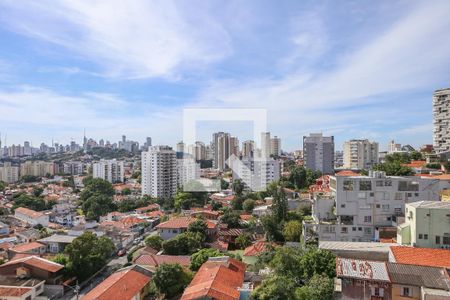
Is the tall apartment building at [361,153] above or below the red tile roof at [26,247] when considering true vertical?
above

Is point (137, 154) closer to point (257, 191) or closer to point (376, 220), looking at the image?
point (257, 191)

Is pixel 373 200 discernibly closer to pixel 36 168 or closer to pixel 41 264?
pixel 41 264

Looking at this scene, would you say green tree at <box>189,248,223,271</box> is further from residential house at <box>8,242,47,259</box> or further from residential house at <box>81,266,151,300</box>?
residential house at <box>8,242,47,259</box>

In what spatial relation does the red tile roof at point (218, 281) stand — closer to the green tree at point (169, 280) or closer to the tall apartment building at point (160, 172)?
the green tree at point (169, 280)

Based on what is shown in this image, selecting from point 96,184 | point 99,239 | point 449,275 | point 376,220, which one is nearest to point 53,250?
point 99,239

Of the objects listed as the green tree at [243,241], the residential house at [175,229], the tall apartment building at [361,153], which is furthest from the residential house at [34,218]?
the tall apartment building at [361,153]

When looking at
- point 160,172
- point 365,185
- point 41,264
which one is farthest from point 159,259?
point 160,172

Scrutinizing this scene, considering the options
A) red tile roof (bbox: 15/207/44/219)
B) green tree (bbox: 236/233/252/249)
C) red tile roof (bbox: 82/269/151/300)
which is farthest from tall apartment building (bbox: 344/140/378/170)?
red tile roof (bbox: 82/269/151/300)
